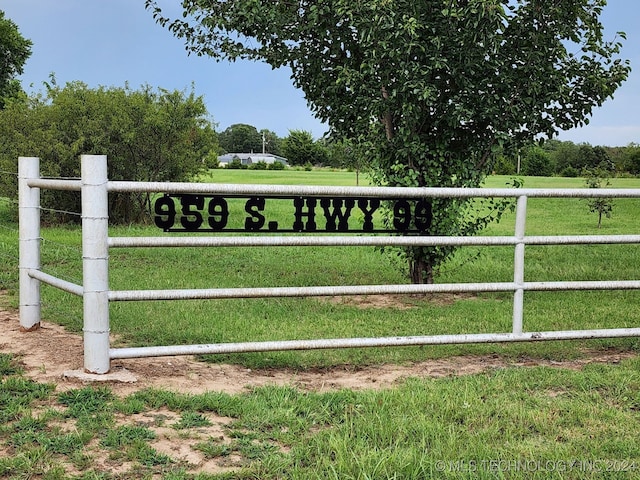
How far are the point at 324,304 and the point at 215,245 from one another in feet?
10.5

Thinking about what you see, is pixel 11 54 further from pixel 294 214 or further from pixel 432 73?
pixel 294 214

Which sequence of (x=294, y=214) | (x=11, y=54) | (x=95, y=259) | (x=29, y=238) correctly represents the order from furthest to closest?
1. (x=11, y=54)
2. (x=29, y=238)
3. (x=294, y=214)
4. (x=95, y=259)

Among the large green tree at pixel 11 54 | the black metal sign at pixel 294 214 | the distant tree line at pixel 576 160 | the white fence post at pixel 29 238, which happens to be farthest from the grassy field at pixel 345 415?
the distant tree line at pixel 576 160

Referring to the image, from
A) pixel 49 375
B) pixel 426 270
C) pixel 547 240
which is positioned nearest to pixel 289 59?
pixel 426 270

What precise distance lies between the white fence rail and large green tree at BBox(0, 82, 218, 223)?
32.7 feet

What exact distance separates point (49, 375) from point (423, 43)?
4.91 metres

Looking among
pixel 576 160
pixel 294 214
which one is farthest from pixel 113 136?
pixel 576 160

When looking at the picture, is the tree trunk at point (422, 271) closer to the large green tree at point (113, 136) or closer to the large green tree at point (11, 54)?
the large green tree at point (113, 136)

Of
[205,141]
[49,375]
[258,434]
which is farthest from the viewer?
[205,141]

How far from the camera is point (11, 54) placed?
35.5 metres

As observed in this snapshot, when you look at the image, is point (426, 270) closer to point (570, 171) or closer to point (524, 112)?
point (524, 112)

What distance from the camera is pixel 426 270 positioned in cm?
830

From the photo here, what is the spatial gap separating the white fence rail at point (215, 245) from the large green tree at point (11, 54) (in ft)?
104

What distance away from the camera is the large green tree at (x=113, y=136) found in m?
15.2
